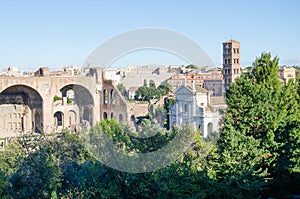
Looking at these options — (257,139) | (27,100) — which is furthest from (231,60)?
(257,139)

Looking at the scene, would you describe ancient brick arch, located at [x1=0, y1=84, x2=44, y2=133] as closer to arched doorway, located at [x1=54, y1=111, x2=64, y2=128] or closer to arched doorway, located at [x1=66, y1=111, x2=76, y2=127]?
arched doorway, located at [x1=54, y1=111, x2=64, y2=128]

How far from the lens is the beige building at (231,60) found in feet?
100

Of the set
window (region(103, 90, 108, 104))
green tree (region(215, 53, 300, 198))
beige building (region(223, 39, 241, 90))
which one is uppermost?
beige building (region(223, 39, 241, 90))

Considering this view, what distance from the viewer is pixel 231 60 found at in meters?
30.5

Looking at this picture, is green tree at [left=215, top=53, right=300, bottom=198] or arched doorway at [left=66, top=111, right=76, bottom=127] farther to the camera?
arched doorway at [left=66, top=111, right=76, bottom=127]

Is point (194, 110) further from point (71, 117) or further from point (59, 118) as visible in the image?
point (59, 118)

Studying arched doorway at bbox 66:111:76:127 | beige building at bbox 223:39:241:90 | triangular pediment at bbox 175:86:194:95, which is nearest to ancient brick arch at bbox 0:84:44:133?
arched doorway at bbox 66:111:76:127

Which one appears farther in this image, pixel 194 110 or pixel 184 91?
pixel 184 91

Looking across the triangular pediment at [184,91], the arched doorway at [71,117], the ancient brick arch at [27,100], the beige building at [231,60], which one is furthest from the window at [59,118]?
the beige building at [231,60]

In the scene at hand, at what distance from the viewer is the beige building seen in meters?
30.5

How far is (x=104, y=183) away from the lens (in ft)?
30.2

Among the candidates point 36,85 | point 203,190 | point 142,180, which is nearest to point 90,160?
point 142,180

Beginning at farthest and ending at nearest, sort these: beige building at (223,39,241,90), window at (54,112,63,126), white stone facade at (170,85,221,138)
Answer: beige building at (223,39,241,90) < window at (54,112,63,126) < white stone facade at (170,85,221,138)

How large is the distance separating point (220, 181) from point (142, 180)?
1.65 metres
